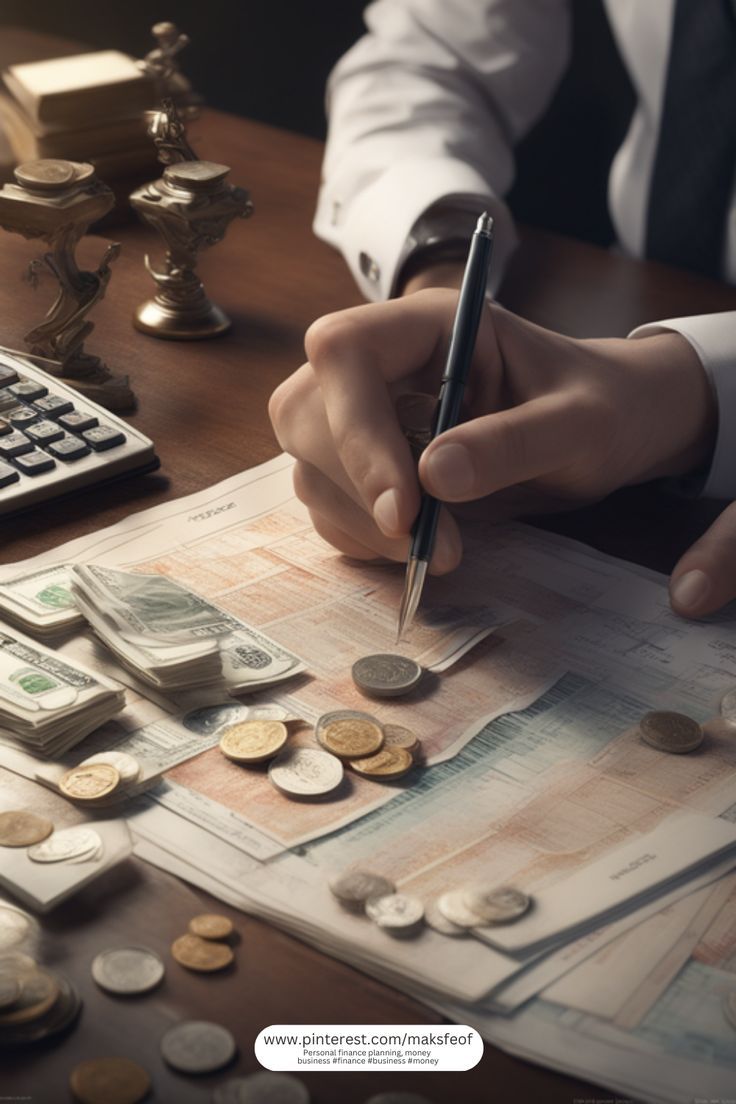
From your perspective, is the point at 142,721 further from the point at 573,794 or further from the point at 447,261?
the point at 447,261

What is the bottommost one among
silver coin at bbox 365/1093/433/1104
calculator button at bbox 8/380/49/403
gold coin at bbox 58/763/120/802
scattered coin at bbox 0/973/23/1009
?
silver coin at bbox 365/1093/433/1104

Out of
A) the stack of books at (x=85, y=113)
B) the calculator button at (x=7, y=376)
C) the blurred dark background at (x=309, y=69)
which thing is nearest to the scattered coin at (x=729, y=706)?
the calculator button at (x=7, y=376)

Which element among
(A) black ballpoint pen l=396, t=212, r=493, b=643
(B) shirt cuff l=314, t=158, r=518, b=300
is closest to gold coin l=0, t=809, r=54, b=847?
(A) black ballpoint pen l=396, t=212, r=493, b=643

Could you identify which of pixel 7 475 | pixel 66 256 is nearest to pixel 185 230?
pixel 66 256

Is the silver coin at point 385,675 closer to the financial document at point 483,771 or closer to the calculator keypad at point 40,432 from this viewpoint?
the financial document at point 483,771

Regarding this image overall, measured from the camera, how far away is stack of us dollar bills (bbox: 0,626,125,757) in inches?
22.7

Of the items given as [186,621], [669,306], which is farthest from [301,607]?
[669,306]

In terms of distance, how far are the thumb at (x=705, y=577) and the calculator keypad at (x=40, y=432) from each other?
0.38 metres

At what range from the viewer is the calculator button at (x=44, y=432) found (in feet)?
2.69

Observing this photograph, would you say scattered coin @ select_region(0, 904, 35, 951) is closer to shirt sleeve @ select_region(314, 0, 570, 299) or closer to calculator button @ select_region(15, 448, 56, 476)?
calculator button @ select_region(15, 448, 56, 476)

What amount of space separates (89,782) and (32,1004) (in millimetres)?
123

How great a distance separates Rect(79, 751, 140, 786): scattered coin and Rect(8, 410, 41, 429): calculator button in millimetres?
326

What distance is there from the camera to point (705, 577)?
0.75 meters

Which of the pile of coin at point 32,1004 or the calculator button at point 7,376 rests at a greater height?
the calculator button at point 7,376
